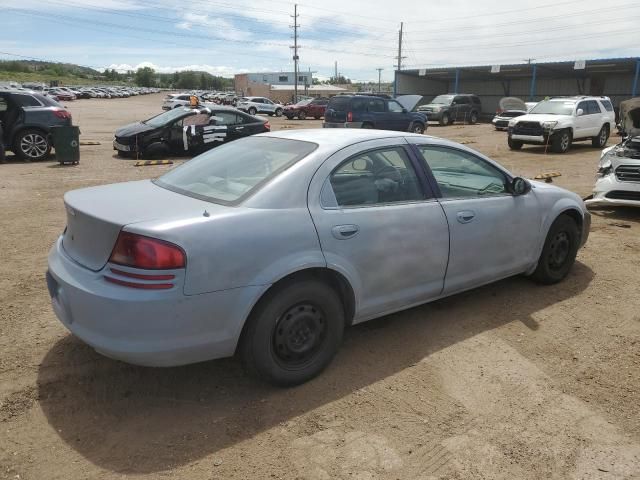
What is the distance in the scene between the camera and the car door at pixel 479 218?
12.5 ft

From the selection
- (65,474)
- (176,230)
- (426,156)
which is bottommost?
(65,474)

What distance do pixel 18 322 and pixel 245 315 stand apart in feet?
7.10

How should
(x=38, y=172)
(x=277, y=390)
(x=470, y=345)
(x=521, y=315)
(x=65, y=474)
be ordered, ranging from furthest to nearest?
(x=38, y=172), (x=521, y=315), (x=470, y=345), (x=277, y=390), (x=65, y=474)

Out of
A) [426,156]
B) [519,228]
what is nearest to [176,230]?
[426,156]

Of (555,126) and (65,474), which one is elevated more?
(555,126)

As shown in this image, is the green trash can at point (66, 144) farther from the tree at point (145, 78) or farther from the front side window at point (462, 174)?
the tree at point (145, 78)

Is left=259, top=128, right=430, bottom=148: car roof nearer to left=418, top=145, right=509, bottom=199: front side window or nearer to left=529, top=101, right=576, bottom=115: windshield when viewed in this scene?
left=418, top=145, right=509, bottom=199: front side window

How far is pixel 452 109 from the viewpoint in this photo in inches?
1188

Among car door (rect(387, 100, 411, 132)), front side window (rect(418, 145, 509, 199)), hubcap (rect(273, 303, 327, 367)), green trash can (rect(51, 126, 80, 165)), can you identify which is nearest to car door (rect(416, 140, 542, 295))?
front side window (rect(418, 145, 509, 199))

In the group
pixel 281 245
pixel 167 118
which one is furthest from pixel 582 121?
pixel 281 245

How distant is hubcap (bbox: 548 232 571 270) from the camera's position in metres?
4.71

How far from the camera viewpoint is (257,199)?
2.96 m

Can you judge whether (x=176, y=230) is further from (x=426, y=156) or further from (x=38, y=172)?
(x=38, y=172)

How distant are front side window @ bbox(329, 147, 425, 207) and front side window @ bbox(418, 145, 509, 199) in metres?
0.23
